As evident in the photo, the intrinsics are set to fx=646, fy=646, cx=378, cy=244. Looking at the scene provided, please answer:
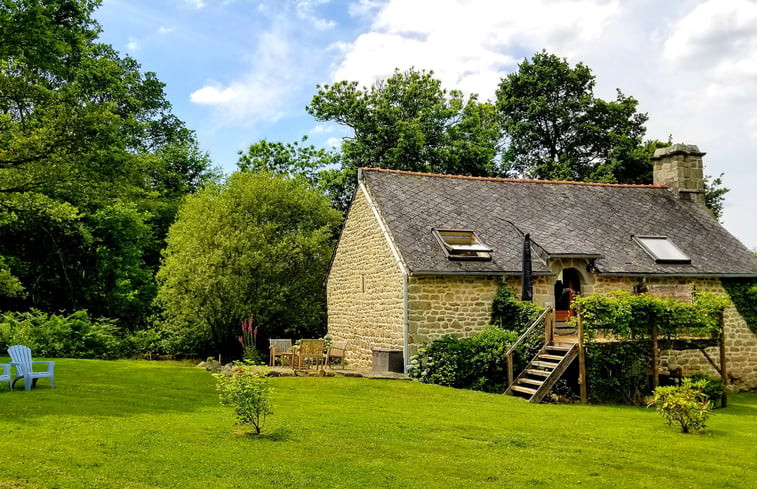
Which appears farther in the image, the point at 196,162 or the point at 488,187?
the point at 196,162

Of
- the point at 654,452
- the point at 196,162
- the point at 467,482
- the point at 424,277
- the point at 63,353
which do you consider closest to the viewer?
the point at 467,482

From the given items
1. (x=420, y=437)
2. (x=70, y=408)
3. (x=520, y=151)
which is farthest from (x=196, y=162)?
(x=420, y=437)

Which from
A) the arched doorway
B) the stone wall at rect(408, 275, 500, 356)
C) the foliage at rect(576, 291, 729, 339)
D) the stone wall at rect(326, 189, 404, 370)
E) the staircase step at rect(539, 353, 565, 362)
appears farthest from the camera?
the arched doorway

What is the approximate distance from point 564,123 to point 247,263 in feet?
63.1

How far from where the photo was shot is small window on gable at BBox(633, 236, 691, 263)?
1942 cm

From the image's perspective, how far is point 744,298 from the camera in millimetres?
20312

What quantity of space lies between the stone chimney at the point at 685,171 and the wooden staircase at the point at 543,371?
1162 cm

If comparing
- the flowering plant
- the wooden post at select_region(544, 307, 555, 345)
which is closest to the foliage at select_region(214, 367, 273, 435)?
the wooden post at select_region(544, 307, 555, 345)

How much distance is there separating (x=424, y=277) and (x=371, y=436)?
313 inches

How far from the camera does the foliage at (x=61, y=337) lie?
20.1 meters

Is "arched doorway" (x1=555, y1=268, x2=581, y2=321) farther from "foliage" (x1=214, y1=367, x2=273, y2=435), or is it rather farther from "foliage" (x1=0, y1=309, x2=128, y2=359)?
"foliage" (x1=0, y1=309, x2=128, y2=359)

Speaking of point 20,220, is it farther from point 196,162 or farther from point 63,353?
point 196,162

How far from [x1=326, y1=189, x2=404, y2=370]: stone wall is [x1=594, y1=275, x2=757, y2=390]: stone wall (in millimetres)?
6621

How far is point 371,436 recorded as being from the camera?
9.20 meters
